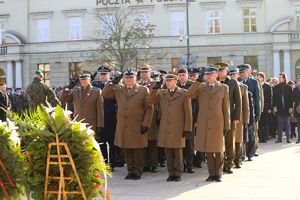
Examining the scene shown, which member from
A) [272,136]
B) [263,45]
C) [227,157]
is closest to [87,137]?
[227,157]

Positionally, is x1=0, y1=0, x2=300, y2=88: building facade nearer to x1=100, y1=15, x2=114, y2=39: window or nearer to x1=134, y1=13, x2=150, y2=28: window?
x1=134, y1=13, x2=150, y2=28: window

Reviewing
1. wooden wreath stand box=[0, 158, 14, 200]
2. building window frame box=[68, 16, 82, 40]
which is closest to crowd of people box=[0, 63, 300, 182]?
wooden wreath stand box=[0, 158, 14, 200]

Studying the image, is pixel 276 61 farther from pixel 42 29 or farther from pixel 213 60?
pixel 42 29

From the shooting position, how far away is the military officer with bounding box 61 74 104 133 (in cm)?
1112

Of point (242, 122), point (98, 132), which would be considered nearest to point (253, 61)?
point (242, 122)

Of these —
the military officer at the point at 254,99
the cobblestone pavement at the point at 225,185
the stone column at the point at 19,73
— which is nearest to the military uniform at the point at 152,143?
the cobblestone pavement at the point at 225,185

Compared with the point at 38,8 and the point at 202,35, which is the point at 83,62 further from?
the point at 202,35

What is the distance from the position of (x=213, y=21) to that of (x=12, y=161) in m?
39.3

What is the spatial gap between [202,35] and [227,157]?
1325 inches

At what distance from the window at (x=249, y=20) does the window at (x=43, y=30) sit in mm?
16552

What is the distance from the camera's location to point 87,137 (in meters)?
5.77

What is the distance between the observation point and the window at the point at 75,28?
152ft

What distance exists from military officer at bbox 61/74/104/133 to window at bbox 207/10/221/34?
3351cm

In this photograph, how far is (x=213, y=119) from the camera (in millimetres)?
9953
